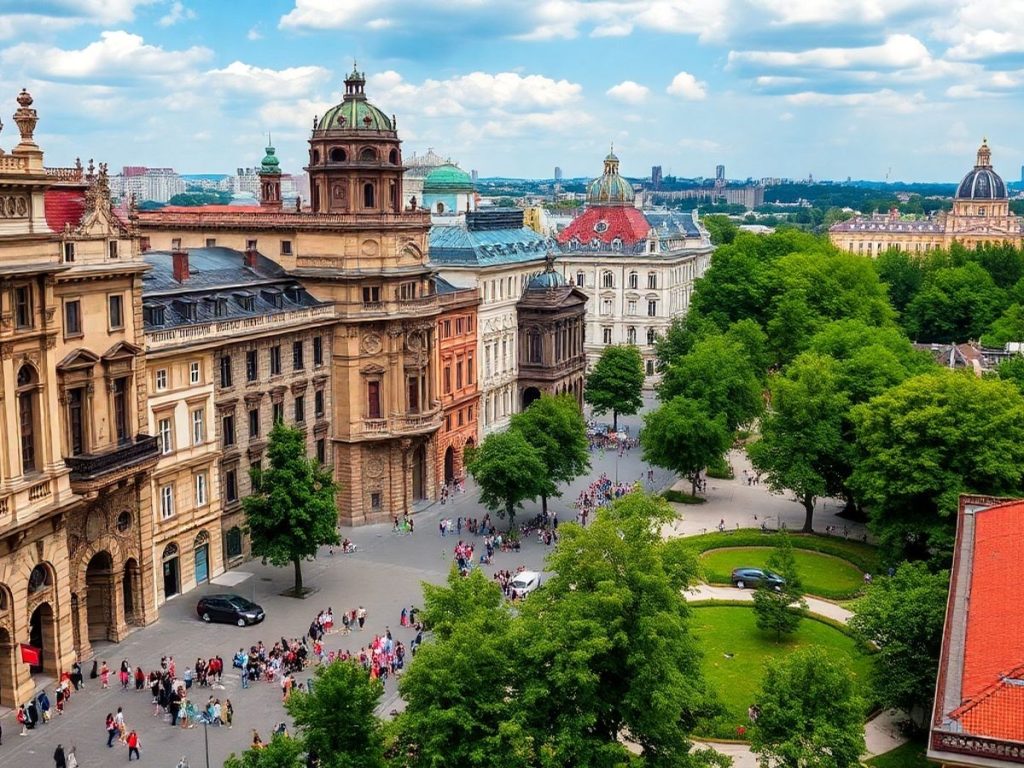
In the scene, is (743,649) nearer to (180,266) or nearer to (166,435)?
(166,435)

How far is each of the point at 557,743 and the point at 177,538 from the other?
34.6 meters

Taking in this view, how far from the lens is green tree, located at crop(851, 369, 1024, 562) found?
58938mm

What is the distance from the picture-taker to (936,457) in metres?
60.1

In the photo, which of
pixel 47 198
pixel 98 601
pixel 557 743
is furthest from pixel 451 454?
pixel 557 743

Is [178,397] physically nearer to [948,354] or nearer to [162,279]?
[162,279]

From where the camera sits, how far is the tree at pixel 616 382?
104000mm

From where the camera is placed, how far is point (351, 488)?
75438mm

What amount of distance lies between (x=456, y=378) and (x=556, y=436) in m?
14.5

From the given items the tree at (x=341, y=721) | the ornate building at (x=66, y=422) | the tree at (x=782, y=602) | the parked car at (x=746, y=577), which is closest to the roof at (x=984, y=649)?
the tree at (x=782, y=602)

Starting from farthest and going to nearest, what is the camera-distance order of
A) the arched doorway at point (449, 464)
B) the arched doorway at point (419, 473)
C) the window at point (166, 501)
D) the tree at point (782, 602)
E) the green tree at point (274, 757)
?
1. the arched doorway at point (449, 464)
2. the arched doorway at point (419, 473)
3. the window at point (166, 501)
4. the tree at point (782, 602)
5. the green tree at point (274, 757)

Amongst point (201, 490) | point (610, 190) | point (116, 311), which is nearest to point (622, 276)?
point (610, 190)

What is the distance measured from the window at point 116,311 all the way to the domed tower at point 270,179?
45056 mm

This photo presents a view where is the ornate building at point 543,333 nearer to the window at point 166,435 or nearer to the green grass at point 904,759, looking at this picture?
the window at point 166,435

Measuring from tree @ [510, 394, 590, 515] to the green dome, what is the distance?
183 ft
